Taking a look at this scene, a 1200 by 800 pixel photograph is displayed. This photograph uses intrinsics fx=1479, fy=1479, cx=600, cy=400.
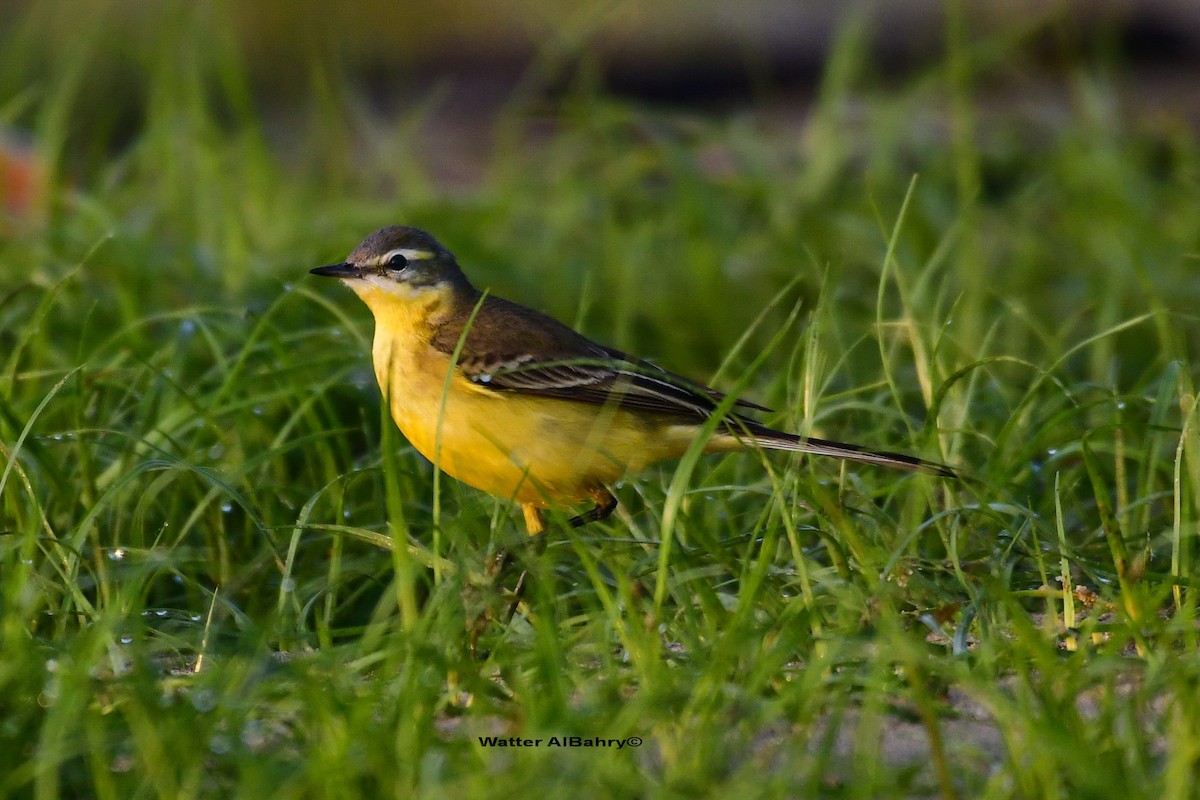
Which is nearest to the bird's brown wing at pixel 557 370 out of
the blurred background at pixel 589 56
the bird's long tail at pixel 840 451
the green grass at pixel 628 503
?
the green grass at pixel 628 503

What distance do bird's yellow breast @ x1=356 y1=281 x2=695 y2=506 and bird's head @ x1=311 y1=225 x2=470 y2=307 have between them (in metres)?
0.25

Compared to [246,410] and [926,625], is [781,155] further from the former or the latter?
[926,625]

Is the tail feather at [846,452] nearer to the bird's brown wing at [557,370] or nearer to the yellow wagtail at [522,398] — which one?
the yellow wagtail at [522,398]

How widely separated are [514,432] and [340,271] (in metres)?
0.87

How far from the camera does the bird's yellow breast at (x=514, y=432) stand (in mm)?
4332

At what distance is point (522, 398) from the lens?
4621 millimetres

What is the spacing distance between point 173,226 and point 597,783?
556 centimetres

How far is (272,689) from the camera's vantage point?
3.27 metres

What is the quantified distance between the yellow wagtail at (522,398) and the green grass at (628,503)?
151 mm

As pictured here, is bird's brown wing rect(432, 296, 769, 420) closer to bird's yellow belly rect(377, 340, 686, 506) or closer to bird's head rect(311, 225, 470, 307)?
bird's yellow belly rect(377, 340, 686, 506)

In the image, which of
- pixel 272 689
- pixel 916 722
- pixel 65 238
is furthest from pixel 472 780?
pixel 65 238

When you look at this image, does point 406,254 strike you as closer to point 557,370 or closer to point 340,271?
point 340,271

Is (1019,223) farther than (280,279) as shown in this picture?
Yes

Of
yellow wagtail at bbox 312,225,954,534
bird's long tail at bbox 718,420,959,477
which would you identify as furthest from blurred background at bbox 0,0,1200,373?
bird's long tail at bbox 718,420,959,477
